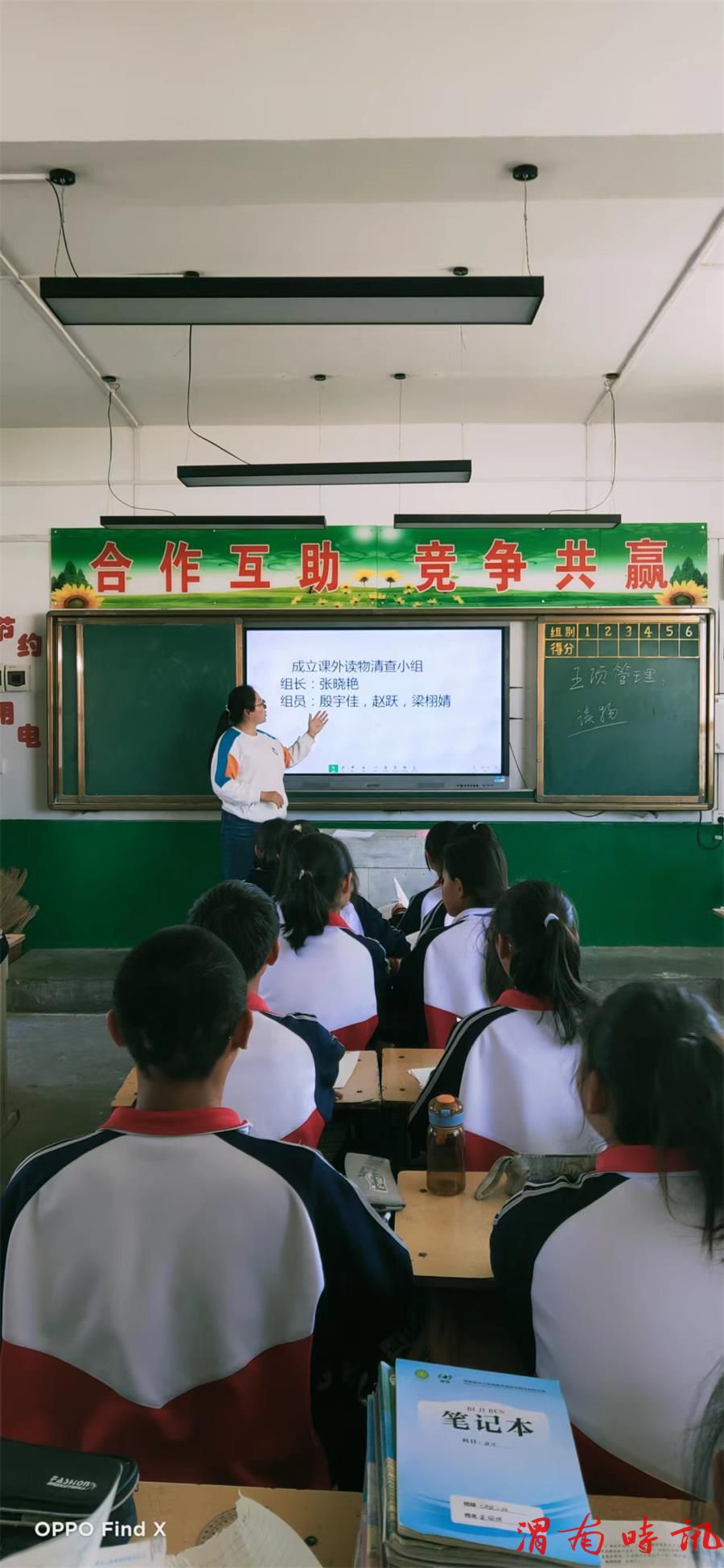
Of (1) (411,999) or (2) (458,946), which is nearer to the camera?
(2) (458,946)

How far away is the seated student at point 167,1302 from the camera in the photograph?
1141 mm

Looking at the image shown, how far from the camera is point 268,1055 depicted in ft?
5.85

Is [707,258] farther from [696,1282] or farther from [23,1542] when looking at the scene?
[23,1542]

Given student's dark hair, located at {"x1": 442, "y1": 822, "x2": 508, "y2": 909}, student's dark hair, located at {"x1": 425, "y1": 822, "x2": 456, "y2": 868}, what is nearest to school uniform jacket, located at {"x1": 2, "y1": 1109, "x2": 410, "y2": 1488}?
student's dark hair, located at {"x1": 442, "y1": 822, "x2": 508, "y2": 909}

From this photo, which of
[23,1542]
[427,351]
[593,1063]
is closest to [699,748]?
[427,351]

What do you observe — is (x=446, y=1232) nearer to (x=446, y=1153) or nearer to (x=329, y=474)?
(x=446, y=1153)

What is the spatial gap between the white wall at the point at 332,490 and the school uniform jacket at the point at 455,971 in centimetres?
309

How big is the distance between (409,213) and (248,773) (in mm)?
2653

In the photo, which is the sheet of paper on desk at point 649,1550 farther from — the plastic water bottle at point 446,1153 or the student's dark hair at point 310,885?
the student's dark hair at point 310,885

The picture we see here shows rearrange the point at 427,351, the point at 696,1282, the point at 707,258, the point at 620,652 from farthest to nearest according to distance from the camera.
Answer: the point at 620,652 < the point at 427,351 < the point at 707,258 < the point at 696,1282

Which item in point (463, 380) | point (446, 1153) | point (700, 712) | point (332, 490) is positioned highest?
point (463, 380)

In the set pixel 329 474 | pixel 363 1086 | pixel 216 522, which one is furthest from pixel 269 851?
pixel 363 1086

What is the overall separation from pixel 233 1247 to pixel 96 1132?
0.22 meters

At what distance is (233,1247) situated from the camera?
1151 millimetres
